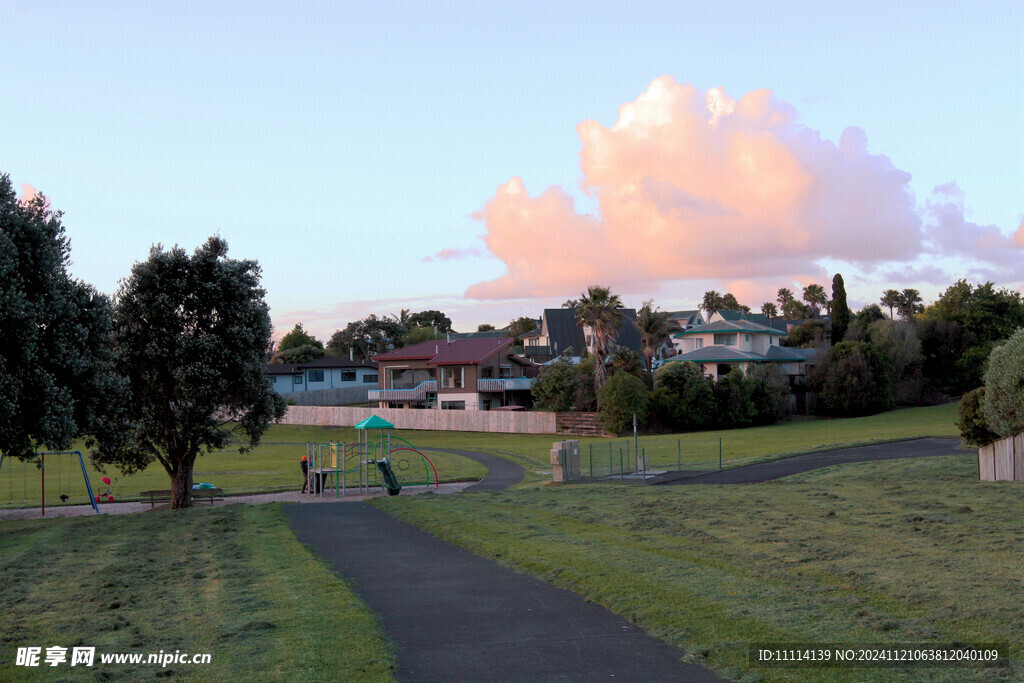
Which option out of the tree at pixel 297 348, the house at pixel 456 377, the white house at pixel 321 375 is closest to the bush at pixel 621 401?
the house at pixel 456 377

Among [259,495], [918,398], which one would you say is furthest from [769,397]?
[259,495]

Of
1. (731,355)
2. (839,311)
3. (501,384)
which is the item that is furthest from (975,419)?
(839,311)

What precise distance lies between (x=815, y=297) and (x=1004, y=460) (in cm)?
14074

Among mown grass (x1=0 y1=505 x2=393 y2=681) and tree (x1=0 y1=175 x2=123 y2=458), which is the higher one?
tree (x1=0 y1=175 x2=123 y2=458)

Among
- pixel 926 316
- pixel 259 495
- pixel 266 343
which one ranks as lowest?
pixel 259 495

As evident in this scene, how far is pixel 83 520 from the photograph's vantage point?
21.8 metres

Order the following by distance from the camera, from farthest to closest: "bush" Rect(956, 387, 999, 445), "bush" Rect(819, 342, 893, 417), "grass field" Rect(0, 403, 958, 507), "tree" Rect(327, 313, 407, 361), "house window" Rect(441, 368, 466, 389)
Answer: "tree" Rect(327, 313, 407, 361)
"house window" Rect(441, 368, 466, 389)
"bush" Rect(819, 342, 893, 417)
"grass field" Rect(0, 403, 958, 507)
"bush" Rect(956, 387, 999, 445)

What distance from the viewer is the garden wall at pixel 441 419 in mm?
69188

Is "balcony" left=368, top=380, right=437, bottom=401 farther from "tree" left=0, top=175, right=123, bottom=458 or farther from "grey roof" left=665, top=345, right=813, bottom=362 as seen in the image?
"tree" left=0, top=175, right=123, bottom=458

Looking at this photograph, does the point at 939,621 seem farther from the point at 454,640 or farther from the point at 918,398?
the point at 918,398

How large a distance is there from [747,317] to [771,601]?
11147 centimetres

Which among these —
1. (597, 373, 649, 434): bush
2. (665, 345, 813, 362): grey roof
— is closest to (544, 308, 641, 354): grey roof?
(665, 345, 813, 362): grey roof

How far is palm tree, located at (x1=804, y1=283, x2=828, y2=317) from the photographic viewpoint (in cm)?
15688

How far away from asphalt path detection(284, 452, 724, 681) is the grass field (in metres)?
18.6
